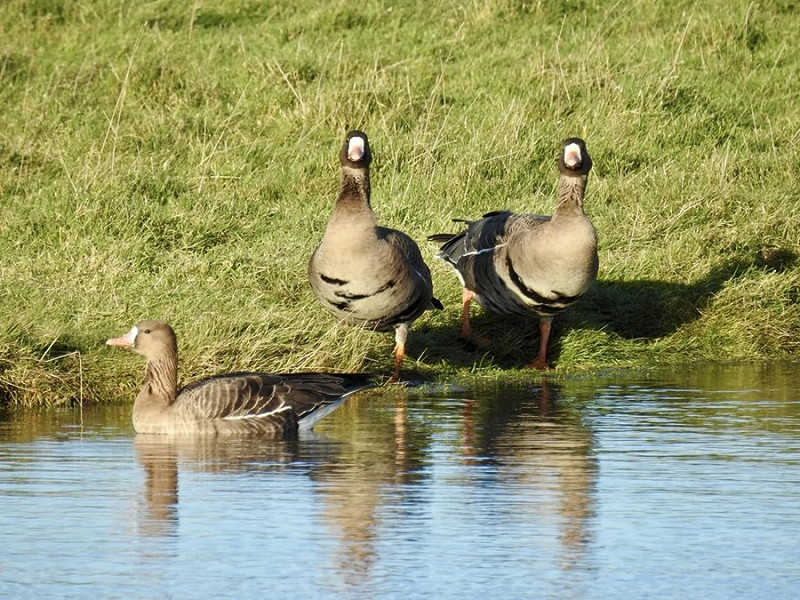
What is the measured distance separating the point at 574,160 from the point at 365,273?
199cm

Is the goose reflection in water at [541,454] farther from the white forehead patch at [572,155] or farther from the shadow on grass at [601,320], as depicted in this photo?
the white forehead patch at [572,155]

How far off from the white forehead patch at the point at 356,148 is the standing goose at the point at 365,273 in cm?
17

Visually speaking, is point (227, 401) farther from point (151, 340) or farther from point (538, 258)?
point (538, 258)

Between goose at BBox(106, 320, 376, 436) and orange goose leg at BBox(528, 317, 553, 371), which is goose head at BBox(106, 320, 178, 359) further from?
orange goose leg at BBox(528, 317, 553, 371)

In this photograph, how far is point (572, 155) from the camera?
11383 millimetres

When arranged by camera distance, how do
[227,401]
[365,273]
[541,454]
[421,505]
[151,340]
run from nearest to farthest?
[421,505]
[541,454]
[227,401]
[151,340]
[365,273]

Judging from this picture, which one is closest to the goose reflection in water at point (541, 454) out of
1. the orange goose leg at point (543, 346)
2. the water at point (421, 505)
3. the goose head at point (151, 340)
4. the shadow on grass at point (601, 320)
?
the water at point (421, 505)

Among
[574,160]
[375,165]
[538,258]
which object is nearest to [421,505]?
[538,258]

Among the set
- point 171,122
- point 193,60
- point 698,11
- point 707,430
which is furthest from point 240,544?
point 698,11

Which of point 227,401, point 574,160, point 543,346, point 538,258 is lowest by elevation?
point 227,401

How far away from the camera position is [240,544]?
20.4 feet

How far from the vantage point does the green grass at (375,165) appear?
10617mm

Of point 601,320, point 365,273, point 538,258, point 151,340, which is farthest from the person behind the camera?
point 601,320

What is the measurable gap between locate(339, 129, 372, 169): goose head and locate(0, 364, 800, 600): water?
75.9 inches
